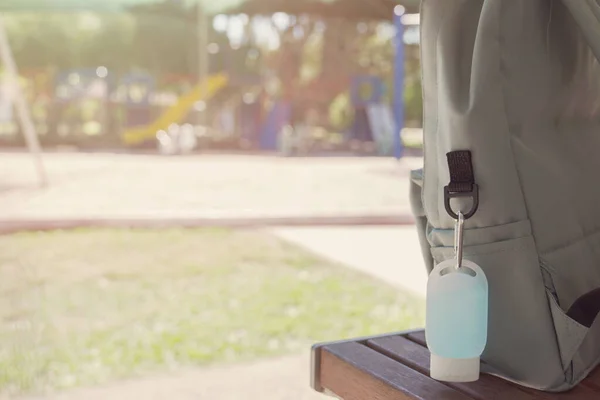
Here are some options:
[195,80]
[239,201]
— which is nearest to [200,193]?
[239,201]

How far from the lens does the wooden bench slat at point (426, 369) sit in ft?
2.33

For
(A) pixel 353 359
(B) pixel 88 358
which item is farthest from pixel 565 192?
(B) pixel 88 358

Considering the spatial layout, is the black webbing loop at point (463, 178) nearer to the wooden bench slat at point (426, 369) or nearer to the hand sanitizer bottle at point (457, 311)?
the hand sanitizer bottle at point (457, 311)

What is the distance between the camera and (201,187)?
6832 mm

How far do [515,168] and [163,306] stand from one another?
255cm

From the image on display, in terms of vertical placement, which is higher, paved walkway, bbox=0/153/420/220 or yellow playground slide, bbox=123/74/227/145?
yellow playground slide, bbox=123/74/227/145

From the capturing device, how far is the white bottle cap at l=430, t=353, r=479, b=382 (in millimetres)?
730

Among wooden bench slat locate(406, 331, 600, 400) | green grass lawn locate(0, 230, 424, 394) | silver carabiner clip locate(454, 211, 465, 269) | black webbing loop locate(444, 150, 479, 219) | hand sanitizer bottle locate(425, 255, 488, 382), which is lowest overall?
green grass lawn locate(0, 230, 424, 394)

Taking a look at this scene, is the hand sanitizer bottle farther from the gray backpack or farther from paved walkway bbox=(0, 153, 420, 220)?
paved walkway bbox=(0, 153, 420, 220)

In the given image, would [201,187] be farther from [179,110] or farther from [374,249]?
[374,249]

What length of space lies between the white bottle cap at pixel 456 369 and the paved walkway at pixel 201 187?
4353 millimetres

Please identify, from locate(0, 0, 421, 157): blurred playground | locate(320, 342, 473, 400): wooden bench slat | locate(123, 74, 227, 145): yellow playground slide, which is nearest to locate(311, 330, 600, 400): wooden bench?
locate(320, 342, 473, 400): wooden bench slat

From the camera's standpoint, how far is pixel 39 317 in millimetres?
3006

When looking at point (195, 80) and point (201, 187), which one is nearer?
point (201, 187)
